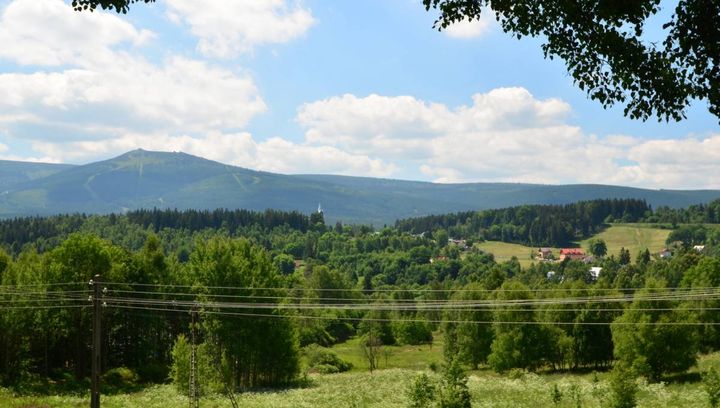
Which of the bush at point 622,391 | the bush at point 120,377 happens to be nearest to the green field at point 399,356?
the bush at point 120,377

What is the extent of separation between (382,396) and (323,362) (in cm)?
3689

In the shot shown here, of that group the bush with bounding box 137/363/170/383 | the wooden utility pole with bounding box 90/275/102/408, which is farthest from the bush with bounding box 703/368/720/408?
the bush with bounding box 137/363/170/383

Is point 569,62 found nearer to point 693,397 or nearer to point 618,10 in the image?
point 618,10

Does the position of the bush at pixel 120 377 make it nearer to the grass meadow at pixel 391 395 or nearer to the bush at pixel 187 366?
the grass meadow at pixel 391 395

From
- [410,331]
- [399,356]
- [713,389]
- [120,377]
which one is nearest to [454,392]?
[713,389]

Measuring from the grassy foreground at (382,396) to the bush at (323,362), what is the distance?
69.7 feet

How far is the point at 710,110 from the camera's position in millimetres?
10836

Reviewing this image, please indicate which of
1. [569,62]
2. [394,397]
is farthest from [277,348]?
[569,62]

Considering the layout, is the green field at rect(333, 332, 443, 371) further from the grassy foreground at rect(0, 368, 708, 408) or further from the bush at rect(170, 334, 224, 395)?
the bush at rect(170, 334, 224, 395)

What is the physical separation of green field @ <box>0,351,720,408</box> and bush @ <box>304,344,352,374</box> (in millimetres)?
20240

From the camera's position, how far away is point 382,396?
58.2m

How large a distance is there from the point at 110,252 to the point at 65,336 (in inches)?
450

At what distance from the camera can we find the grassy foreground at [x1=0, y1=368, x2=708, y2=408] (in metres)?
49.4

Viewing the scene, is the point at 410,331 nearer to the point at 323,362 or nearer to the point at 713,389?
the point at 323,362
